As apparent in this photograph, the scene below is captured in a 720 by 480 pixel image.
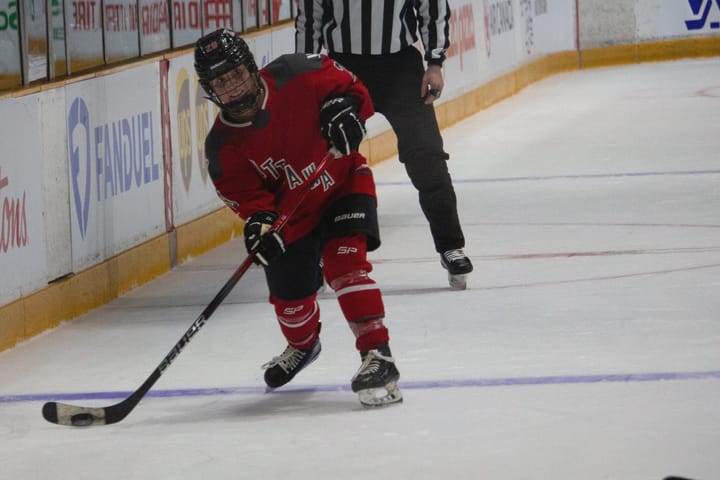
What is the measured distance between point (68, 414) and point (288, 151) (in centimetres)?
89

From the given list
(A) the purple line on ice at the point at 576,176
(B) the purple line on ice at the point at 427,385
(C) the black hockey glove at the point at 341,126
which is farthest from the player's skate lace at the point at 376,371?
(A) the purple line on ice at the point at 576,176

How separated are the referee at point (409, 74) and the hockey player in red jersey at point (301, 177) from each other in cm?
148

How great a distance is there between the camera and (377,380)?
404 centimetres

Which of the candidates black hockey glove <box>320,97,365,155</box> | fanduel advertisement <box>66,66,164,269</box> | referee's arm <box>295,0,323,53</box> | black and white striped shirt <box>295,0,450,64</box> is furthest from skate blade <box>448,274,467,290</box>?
black hockey glove <box>320,97,365,155</box>

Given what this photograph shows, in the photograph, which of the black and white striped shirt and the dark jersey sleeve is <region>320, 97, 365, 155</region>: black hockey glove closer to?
the dark jersey sleeve

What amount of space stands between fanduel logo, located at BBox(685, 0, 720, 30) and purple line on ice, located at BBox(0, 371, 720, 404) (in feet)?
37.7

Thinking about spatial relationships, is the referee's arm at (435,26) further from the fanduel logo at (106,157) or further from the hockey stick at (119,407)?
the hockey stick at (119,407)

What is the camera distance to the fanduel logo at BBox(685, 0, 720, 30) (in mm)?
15195

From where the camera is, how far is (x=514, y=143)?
1031cm

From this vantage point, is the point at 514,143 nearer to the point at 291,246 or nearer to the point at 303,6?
the point at 303,6

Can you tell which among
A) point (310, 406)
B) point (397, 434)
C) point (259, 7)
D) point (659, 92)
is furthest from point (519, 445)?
point (659, 92)

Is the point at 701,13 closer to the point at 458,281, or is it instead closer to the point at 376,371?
the point at 458,281

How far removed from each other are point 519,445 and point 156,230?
122 inches

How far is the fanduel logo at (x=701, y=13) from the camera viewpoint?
15.2 metres
